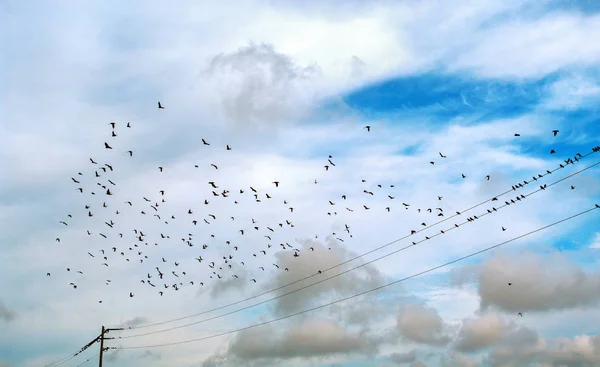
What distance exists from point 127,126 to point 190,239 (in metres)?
15.7

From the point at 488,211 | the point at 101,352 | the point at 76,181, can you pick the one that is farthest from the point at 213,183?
the point at 101,352

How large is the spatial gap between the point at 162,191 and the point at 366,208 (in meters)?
16.6

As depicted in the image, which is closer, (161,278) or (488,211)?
(488,211)

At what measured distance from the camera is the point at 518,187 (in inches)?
1526

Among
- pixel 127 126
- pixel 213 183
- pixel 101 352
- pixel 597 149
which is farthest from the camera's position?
pixel 101 352

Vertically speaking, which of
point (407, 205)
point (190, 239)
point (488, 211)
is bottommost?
point (488, 211)

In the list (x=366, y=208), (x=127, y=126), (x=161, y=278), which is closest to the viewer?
(x=127, y=126)

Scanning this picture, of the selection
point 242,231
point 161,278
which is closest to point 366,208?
point 242,231

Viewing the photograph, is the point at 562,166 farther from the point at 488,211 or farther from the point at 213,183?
the point at 213,183

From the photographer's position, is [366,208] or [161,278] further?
[161,278]

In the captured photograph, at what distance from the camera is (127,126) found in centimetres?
3866

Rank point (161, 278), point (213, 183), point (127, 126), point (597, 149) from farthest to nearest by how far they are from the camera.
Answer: point (161, 278) < point (213, 183) < point (127, 126) < point (597, 149)

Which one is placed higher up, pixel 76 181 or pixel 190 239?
pixel 76 181

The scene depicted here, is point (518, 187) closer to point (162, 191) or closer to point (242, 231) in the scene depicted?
point (242, 231)
